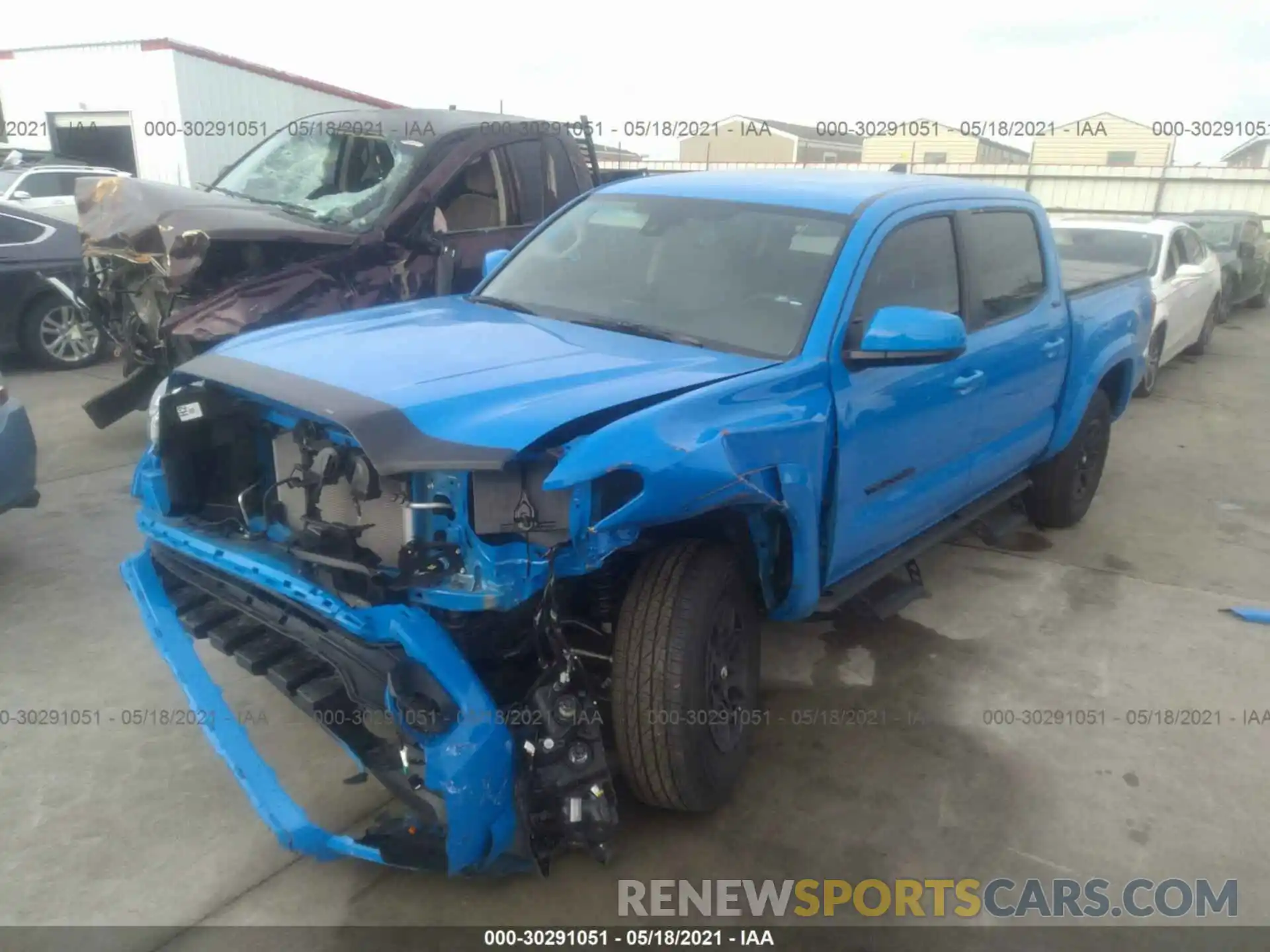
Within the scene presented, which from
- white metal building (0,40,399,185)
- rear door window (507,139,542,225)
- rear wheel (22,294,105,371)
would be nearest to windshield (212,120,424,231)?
rear door window (507,139,542,225)

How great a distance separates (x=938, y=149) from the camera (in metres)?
38.9

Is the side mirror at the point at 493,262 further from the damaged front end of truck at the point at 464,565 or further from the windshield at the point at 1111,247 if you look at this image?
the windshield at the point at 1111,247

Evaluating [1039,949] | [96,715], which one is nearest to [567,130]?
[96,715]

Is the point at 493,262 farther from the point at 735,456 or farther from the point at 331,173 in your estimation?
the point at 331,173

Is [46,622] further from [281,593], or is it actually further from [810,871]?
[810,871]

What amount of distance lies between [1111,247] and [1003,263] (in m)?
5.78

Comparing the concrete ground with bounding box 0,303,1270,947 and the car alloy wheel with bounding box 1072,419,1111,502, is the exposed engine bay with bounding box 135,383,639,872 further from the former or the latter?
the car alloy wheel with bounding box 1072,419,1111,502

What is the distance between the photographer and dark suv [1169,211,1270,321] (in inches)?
551

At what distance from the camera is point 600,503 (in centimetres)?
242

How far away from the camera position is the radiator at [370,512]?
2.57m

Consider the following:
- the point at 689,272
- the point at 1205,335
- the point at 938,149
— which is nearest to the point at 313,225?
the point at 689,272

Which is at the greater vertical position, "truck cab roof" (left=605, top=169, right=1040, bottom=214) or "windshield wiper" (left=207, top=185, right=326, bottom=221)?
"truck cab roof" (left=605, top=169, right=1040, bottom=214)

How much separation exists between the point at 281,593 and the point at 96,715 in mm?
1378

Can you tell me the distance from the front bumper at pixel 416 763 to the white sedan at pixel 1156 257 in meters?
8.01
